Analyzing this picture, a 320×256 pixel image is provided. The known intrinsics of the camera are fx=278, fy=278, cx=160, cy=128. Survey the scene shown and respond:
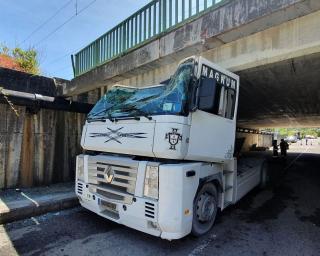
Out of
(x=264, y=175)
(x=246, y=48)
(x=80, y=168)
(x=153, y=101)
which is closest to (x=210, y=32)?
(x=246, y=48)

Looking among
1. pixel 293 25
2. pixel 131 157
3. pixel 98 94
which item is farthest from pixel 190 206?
pixel 98 94

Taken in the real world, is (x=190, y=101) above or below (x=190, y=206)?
above

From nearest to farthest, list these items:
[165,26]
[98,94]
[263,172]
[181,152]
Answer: [181,152], [165,26], [263,172], [98,94]

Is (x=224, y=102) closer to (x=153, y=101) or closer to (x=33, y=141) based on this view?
(x=153, y=101)

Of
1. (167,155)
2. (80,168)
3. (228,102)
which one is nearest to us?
(167,155)

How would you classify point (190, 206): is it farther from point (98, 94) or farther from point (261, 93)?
point (98, 94)

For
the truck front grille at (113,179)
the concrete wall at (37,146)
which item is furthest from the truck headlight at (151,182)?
the concrete wall at (37,146)

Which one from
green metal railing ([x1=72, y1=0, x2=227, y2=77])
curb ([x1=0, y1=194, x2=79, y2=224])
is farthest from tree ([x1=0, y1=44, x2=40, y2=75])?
curb ([x1=0, y1=194, x2=79, y2=224])

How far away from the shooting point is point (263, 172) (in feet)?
28.1

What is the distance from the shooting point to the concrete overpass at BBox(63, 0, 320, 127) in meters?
4.89

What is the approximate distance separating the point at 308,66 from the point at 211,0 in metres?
2.60

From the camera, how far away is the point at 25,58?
13.6 metres

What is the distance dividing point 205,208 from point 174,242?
767 mm

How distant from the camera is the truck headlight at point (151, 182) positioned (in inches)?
161
